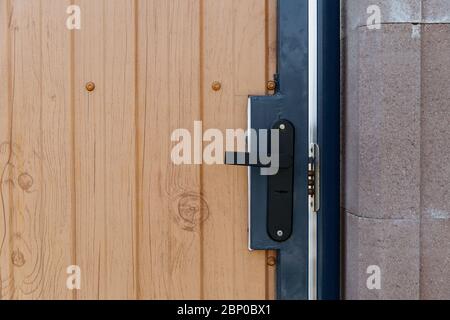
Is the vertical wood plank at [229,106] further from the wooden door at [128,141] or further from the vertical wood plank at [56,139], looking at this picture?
the vertical wood plank at [56,139]

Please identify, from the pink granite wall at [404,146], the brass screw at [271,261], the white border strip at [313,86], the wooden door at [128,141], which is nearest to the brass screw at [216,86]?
the wooden door at [128,141]

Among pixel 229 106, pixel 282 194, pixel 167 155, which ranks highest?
pixel 229 106

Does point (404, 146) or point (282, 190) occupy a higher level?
point (404, 146)

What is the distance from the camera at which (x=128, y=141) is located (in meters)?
1.57

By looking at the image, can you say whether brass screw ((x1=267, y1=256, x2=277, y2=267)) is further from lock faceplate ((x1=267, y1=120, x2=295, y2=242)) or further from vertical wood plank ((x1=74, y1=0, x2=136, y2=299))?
vertical wood plank ((x1=74, y1=0, x2=136, y2=299))

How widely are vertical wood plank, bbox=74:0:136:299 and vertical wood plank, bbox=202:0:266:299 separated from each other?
0.21 metres

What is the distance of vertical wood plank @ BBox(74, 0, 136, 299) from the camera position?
5.15ft

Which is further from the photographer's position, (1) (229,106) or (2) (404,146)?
(1) (229,106)

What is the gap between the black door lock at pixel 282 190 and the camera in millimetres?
1541

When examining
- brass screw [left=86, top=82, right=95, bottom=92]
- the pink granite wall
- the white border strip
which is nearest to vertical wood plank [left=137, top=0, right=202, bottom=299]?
brass screw [left=86, top=82, right=95, bottom=92]

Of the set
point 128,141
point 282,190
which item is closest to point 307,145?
point 282,190

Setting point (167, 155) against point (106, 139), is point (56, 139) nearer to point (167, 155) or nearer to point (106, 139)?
point (106, 139)

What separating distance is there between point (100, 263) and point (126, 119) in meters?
0.41

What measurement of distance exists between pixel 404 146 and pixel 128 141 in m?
0.73
